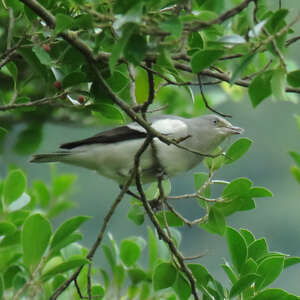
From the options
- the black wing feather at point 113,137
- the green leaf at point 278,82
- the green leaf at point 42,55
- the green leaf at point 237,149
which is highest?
the green leaf at point 278,82

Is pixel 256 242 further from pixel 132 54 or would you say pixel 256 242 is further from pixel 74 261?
pixel 132 54

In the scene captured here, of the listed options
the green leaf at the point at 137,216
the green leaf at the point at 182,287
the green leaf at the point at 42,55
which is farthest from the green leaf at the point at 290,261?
the green leaf at the point at 42,55

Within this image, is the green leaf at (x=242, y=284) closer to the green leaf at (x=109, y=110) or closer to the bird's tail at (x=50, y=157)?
the green leaf at (x=109, y=110)

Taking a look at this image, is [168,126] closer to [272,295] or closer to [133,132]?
[133,132]

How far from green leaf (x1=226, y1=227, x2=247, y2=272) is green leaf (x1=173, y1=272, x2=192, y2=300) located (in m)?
0.18

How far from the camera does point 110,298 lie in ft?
8.70

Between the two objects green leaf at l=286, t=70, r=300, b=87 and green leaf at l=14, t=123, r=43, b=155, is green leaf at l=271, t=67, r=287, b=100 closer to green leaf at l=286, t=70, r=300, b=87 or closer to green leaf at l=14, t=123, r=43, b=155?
green leaf at l=286, t=70, r=300, b=87

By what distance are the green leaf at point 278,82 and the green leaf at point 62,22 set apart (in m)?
0.57

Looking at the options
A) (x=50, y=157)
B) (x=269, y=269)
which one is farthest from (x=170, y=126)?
(x=269, y=269)

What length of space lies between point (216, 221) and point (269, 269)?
243 mm

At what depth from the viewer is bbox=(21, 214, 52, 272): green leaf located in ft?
6.91

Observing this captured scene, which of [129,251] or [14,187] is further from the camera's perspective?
[129,251]

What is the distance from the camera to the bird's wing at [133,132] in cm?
302

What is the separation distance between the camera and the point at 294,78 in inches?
67.4
